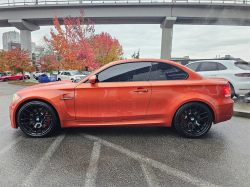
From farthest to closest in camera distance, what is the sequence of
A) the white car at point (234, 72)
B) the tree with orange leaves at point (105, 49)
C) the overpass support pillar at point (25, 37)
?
1. the overpass support pillar at point (25, 37)
2. the tree with orange leaves at point (105, 49)
3. the white car at point (234, 72)

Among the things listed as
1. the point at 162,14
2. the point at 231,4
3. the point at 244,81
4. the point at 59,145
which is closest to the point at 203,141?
the point at 59,145

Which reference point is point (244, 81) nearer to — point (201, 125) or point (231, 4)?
point (201, 125)

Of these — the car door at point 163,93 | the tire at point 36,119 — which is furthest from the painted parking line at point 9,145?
the car door at point 163,93

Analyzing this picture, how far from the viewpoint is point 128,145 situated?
2.91m

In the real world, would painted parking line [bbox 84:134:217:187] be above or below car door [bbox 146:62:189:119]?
below

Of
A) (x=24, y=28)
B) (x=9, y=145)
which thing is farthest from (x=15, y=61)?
(x=9, y=145)

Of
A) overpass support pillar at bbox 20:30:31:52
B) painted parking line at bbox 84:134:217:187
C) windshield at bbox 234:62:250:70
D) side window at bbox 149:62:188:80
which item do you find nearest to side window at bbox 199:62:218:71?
windshield at bbox 234:62:250:70

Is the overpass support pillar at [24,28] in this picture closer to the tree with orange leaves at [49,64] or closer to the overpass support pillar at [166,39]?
the tree with orange leaves at [49,64]

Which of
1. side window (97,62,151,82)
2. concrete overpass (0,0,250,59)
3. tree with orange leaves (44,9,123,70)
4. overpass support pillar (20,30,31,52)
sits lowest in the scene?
side window (97,62,151,82)

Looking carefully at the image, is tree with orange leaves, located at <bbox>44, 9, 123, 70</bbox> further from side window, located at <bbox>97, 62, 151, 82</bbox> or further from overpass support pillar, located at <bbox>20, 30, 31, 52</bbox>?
side window, located at <bbox>97, 62, 151, 82</bbox>

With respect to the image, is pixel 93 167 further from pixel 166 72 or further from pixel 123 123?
pixel 166 72

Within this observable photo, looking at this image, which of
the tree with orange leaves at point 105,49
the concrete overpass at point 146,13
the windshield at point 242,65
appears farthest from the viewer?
the tree with orange leaves at point 105,49

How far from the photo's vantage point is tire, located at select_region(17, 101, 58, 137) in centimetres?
312

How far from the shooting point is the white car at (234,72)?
5.86 m
